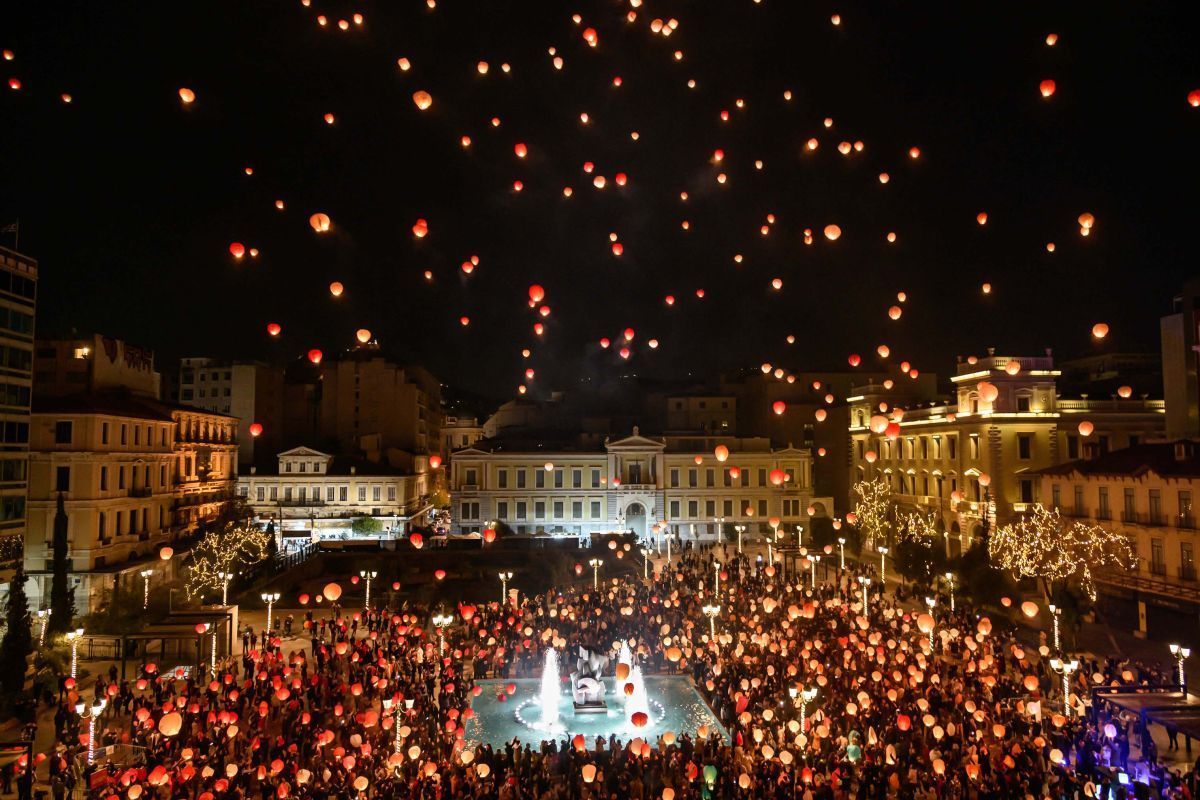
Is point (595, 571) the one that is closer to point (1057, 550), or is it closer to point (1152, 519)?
point (1057, 550)

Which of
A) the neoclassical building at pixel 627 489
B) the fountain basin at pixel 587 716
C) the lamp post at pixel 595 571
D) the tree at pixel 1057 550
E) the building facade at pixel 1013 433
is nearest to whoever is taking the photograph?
the fountain basin at pixel 587 716

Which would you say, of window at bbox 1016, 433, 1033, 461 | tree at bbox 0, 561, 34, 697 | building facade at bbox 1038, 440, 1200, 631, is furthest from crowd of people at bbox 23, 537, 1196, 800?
window at bbox 1016, 433, 1033, 461

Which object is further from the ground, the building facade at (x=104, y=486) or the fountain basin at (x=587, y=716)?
the building facade at (x=104, y=486)

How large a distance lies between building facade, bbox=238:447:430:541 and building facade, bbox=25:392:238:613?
11.8 m

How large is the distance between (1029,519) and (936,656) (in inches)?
545

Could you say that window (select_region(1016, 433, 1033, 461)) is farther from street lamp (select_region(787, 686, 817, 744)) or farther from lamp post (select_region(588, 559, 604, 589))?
street lamp (select_region(787, 686, 817, 744))

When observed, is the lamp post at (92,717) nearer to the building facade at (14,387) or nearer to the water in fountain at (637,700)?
the building facade at (14,387)

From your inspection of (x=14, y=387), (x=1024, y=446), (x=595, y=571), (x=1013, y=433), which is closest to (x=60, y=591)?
(x=14, y=387)

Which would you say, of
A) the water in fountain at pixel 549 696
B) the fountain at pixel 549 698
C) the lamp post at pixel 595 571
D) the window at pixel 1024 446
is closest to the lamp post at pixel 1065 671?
the fountain at pixel 549 698

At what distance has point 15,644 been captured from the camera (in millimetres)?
18547

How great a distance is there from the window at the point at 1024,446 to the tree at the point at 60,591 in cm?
3543

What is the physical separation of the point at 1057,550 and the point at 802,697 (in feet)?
53.3

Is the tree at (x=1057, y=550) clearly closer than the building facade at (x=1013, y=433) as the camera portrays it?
Yes

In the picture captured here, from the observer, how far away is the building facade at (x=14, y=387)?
901 inches
